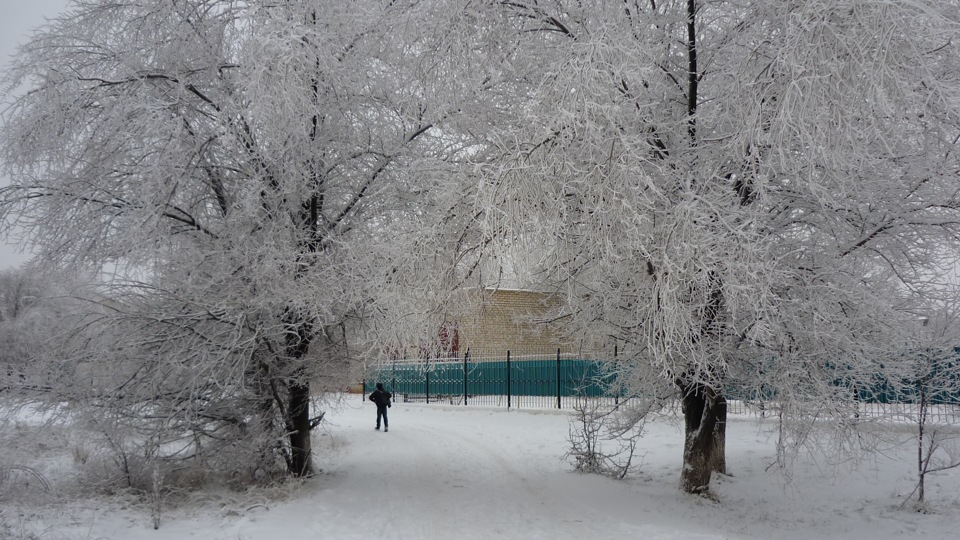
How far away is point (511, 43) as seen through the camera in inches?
340

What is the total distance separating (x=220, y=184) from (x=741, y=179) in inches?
280

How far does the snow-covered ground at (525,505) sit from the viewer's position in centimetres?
811

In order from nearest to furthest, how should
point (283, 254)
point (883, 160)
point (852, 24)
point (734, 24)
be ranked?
point (852, 24)
point (883, 160)
point (734, 24)
point (283, 254)

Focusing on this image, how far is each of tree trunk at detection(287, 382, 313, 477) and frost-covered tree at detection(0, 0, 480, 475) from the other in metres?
0.36

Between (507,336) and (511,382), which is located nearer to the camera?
(511,382)

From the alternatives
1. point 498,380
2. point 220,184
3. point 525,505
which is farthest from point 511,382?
point 220,184

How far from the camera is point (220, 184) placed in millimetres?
10273

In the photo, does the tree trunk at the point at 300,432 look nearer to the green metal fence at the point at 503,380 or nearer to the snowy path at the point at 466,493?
the snowy path at the point at 466,493

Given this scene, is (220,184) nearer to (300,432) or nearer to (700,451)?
(300,432)

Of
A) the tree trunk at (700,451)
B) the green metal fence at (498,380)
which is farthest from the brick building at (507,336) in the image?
the tree trunk at (700,451)

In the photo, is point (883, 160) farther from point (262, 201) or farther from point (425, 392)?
point (425, 392)

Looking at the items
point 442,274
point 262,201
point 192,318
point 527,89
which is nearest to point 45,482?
point 192,318

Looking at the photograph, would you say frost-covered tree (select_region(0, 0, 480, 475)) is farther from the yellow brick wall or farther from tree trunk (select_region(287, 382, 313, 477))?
the yellow brick wall

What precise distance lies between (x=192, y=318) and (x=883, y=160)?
8.49m
